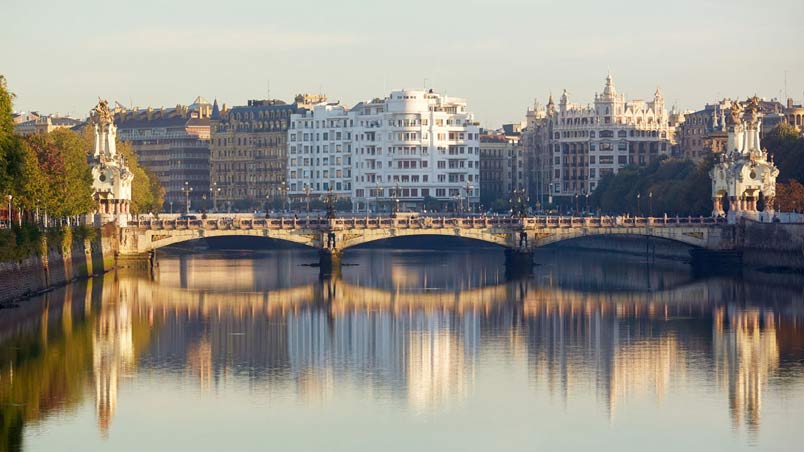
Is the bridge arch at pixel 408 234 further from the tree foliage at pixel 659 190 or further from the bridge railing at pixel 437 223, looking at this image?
the tree foliage at pixel 659 190

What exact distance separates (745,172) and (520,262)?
17.4m

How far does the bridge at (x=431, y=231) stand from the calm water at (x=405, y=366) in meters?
10.0

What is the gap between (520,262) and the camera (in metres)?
119

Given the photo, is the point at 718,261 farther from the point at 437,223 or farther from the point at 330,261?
the point at 330,261

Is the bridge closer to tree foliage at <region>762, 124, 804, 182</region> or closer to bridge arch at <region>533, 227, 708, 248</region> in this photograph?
bridge arch at <region>533, 227, 708, 248</region>

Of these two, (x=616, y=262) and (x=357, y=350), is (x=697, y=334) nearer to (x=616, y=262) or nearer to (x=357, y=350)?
(x=357, y=350)

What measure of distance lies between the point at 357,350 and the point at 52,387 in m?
15.9

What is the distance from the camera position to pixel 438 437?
2104 inches

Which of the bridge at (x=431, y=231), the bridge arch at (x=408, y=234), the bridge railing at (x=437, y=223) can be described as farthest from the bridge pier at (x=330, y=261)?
the bridge railing at (x=437, y=223)

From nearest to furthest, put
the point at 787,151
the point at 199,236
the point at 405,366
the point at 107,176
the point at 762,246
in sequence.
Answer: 1. the point at 405,366
2. the point at 762,246
3. the point at 199,236
4. the point at 107,176
5. the point at 787,151

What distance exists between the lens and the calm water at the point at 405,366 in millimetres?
54094

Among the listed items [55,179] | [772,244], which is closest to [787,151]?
[772,244]

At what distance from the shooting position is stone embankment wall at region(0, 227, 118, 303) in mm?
85250

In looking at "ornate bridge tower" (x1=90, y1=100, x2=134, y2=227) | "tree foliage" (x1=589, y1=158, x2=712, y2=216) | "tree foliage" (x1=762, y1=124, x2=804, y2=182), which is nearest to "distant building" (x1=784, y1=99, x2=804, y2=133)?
"tree foliage" (x1=589, y1=158, x2=712, y2=216)
